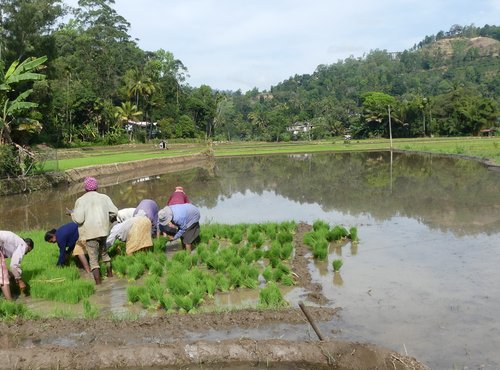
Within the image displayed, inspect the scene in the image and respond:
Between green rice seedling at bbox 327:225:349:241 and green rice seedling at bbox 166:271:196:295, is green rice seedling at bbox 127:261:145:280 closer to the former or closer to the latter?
green rice seedling at bbox 166:271:196:295

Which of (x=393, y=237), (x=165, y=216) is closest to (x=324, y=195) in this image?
(x=393, y=237)

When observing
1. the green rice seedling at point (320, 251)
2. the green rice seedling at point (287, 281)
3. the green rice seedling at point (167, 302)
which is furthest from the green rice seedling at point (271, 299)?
the green rice seedling at point (320, 251)

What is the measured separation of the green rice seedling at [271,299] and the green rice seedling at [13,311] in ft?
8.51

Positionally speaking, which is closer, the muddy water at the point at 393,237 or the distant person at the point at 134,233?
the muddy water at the point at 393,237

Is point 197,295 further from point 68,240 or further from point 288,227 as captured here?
point 288,227

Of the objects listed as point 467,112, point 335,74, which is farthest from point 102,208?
point 335,74

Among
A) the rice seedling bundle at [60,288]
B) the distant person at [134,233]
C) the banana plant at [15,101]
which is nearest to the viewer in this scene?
the rice seedling bundle at [60,288]

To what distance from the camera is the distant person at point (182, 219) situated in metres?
8.32

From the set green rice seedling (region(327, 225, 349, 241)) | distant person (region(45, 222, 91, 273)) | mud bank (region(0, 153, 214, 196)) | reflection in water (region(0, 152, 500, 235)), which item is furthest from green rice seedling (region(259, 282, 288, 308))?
mud bank (region(0, 153, 214, 196))

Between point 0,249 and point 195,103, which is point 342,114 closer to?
point 195,103

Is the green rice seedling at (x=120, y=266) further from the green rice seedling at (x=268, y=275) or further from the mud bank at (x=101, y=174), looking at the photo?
the mud bank at (x=101, y=174)

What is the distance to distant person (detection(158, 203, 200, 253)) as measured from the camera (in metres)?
8.32

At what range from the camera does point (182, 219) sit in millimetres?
8328

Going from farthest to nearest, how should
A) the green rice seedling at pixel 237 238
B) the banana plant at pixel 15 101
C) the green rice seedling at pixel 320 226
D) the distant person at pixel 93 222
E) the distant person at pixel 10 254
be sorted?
1. the banana plant at pixel 15 101
2. the green rice seedling at pixel 320 226
3. the green rice seedling at pixel 237 238
4. the distant person at pixel 93 222
5. the distant person at pixel 10 254
